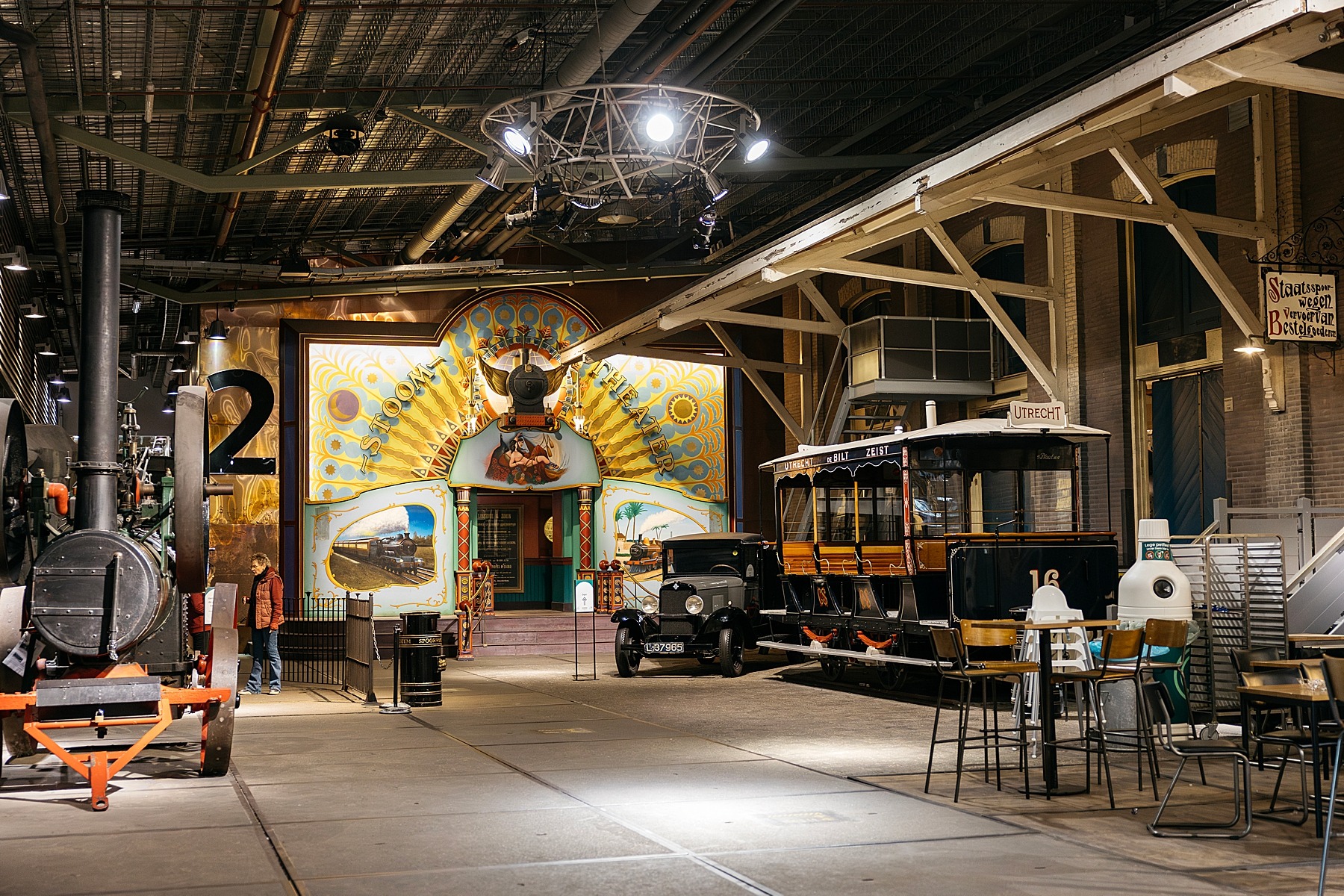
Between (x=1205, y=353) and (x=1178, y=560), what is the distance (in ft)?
15.8

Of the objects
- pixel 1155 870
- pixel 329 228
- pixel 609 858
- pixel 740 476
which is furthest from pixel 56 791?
pixel 740 476

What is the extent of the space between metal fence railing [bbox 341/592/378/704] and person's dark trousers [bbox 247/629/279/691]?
87 centimetres

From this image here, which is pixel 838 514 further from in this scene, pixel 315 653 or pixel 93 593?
pixel 93 593

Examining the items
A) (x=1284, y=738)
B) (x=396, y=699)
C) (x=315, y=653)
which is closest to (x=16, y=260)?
(x=315, y=653)

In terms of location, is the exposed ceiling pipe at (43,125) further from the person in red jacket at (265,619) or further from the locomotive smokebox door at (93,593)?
the person in red jacket at (265,619)

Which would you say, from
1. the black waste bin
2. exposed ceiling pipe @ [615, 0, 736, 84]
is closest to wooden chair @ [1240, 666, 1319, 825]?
exposed ceiling pipe @ [615, 0, 736, 84]

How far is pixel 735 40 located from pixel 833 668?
27.4 feet

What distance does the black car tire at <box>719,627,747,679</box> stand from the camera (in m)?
18.2

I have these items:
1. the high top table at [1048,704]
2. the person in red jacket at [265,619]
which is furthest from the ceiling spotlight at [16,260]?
the high top table at [1048,704]

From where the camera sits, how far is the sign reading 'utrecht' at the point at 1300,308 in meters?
13.7

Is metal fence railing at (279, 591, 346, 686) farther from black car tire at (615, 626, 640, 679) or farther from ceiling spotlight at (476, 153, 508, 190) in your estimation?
ceiling spotlight at (476, 153, 508, 190)

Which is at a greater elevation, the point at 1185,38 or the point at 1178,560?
the point at 1185,38

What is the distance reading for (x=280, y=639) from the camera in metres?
19.9

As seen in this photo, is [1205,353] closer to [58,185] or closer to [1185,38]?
[1185,38]
